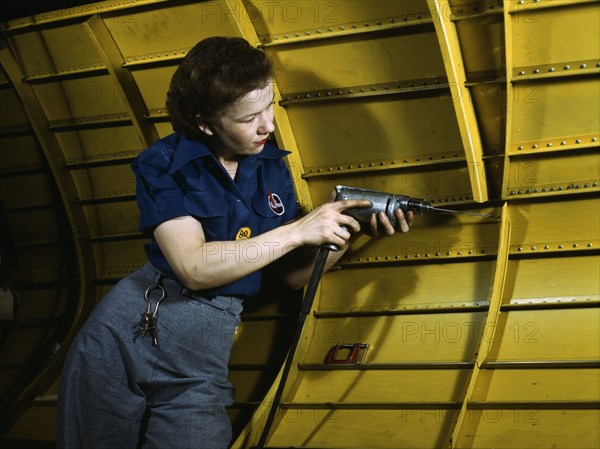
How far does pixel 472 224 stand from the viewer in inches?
180

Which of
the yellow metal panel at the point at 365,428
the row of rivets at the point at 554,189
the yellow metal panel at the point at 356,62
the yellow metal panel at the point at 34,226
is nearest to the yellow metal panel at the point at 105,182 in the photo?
the yellow metal panel at the point at 34,226

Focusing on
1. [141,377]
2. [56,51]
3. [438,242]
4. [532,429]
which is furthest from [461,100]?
[56,51]

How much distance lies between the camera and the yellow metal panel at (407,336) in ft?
14.4

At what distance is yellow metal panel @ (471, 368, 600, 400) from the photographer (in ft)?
12.8

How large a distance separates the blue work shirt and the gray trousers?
167 mm

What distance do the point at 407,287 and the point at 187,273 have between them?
2.25 meters

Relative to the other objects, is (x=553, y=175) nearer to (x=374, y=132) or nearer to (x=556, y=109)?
(x=556, y=109)

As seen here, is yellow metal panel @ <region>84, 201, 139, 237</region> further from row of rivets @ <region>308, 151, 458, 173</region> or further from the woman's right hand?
the woman's right hand

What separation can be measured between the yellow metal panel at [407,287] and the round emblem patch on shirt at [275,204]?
1.58 meters

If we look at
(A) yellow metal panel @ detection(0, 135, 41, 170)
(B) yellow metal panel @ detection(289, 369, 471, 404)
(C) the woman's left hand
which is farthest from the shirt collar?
(A) yellow metal panel @ detection(0, 135, 41, 170)

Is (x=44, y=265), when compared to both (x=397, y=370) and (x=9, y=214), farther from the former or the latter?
(x=397, y=370)

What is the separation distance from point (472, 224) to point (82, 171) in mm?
3535

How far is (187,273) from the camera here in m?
2.84

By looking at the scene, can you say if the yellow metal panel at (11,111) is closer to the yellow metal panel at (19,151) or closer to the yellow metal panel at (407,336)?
the yellow metal panel at (19,151)
